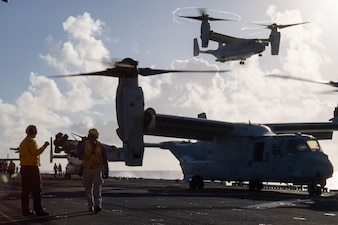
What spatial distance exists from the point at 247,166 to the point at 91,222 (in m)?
16.5

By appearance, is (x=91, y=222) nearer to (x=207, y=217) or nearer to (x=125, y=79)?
(x=207, y=217)

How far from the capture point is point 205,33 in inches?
2923

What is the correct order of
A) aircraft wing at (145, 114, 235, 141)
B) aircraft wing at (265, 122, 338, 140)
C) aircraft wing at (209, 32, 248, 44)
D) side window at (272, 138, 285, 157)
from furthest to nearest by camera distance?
1. aircraft wing at (209, 32, 248, 44)
2. aircraft wing at (265, 122, 338, 140)
3. aircraft wing at (145, 114, 235, 141)
4. side window at (272, 138, 285, 157)

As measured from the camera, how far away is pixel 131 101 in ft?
73.3

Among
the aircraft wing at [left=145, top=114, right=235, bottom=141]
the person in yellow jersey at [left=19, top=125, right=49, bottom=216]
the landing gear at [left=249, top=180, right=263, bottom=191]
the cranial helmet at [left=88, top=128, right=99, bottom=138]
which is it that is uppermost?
the aircraft wing at [left=145, top=114, right=235, bottom=141]

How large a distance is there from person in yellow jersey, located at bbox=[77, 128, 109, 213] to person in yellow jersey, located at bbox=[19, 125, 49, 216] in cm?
103

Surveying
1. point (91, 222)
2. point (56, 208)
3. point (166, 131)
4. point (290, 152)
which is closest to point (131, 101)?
point (166, 131)

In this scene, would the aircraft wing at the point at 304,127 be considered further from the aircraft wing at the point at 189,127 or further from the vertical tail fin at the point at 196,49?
the vertical tail fin at the point at 196,49

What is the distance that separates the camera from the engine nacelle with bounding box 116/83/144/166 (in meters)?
22.3

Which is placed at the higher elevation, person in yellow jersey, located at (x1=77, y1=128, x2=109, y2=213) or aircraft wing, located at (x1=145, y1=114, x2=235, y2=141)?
aircraft wing, located at (x1=145, y1=114, x2=235, y2=141)

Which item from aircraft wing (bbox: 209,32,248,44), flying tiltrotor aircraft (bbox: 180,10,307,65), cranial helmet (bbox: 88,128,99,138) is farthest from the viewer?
aircraft wing (bbox: 209,32,248,44)

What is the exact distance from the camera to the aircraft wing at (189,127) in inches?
1019

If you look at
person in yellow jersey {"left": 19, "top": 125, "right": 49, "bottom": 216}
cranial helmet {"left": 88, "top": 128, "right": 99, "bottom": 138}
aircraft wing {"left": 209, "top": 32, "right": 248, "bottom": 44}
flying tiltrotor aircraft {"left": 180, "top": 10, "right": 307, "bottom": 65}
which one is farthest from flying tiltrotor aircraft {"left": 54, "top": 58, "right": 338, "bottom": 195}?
aircraft wing {"left": 209, "top": 32, "right": 248, "bottom": 44}

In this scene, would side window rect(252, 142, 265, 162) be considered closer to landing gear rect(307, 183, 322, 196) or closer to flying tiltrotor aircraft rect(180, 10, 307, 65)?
landing gear rect(307, 183, 322, 196)
